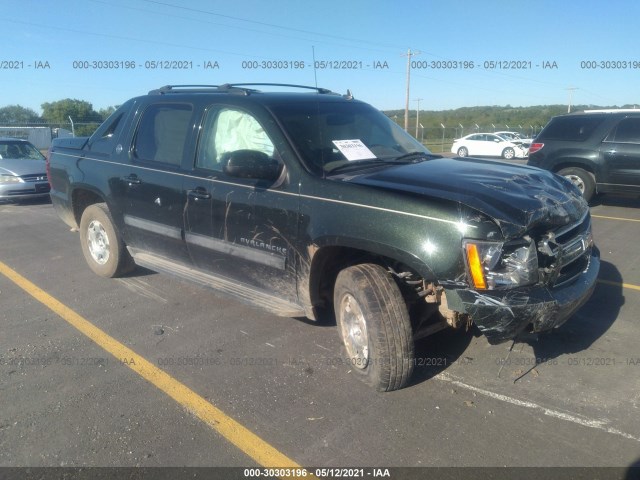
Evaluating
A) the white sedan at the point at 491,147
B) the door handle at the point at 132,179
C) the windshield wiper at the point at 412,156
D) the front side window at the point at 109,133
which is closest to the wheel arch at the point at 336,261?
the windshield wiper at the point at 412,156

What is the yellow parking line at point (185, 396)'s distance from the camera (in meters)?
2.81

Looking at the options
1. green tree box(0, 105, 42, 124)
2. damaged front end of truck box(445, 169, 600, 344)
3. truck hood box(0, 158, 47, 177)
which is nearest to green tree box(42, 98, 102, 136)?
green tree box(0, 105, 42, 124)

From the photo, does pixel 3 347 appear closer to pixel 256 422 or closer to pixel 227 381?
pixel 227 381

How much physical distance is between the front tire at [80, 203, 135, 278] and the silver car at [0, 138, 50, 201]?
6094 millimetres

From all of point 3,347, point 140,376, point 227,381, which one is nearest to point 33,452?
point 140,376

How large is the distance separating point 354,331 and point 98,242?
11.7 feet

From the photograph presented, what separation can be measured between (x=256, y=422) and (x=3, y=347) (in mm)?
2430

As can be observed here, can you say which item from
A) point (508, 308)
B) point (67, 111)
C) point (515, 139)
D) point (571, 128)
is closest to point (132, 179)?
point (508, 308)

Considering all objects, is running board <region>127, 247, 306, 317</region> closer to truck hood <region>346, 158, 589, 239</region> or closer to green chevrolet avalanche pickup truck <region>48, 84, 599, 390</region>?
green chevrolet avalanche pickup truck <region>48, 84, 599, 390</region>

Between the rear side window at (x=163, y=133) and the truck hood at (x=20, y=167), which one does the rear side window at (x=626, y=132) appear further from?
the truck hood at (x=20, y=167)

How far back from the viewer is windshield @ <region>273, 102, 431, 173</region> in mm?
3736

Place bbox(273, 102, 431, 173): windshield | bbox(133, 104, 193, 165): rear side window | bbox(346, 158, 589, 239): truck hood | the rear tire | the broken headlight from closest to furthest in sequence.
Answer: the broken headlight
bbox(346, 158, 589, 239): truck hood
bbox(273, 102, 431, 173): windshield
bbox(133, 104, 193, 165): rear side window
the rear tire

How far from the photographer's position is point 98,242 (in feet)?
18.8

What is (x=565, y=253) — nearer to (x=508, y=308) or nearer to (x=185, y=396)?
(x=508, y=308)
